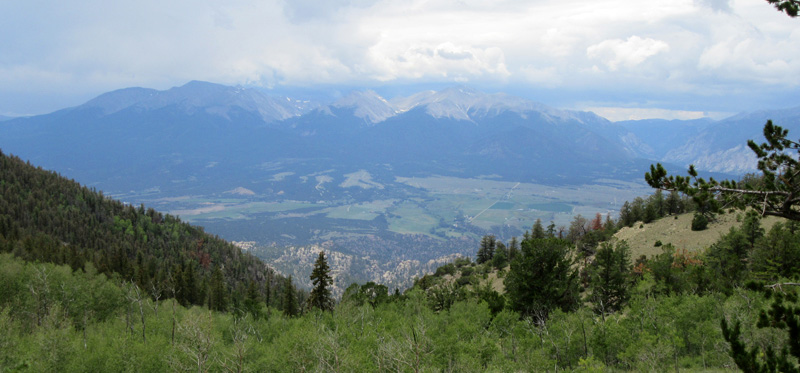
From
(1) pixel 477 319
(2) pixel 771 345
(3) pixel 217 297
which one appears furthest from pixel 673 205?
(3) pixel 217 297

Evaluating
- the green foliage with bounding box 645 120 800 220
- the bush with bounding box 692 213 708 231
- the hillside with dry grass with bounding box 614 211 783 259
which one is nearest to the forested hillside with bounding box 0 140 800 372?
the green foliage with bounding box 645 120 800 220

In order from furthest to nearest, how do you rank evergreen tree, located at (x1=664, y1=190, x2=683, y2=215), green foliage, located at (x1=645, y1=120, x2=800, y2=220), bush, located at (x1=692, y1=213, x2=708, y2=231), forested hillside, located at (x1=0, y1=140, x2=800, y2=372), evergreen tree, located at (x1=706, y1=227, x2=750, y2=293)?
evergreen tree, located at (x1=664, y1=190, x2=683, y2=215)
bush, located at (x1=692, y1=213, x2=708, y2=231)
evergreen tree, located at (x1=706, y1=227, x2=750, y2=293)
forested hillside, located at (x1=0, y1=140, x2=800, y2=372)
green foliage, located at (x1=645, y1=120, x2=800, y2=220)

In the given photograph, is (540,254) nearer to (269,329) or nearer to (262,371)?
(262,371)

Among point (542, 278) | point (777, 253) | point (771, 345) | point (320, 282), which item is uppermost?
point (771, 345)

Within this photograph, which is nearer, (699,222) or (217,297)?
(699,222)

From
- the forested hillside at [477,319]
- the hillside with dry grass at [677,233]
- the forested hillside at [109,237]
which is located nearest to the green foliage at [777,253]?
the forested hillside at [477,319]

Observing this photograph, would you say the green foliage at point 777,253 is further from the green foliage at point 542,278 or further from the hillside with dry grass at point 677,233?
the hillside with dry grass at point 677,233

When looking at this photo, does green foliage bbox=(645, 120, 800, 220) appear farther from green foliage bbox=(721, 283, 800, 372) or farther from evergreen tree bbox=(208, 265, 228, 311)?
evergreen tree bbox=(208, 265, 228, 311)

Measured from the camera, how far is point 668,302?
118 feet

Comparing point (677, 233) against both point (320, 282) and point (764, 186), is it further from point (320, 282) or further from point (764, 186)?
point (764, 186)

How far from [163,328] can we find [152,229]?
408ft

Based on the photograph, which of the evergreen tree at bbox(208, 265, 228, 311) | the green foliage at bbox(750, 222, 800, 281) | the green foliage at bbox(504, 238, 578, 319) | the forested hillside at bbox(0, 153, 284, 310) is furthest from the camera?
the forested hillside at bbox(0, 153, 284, 310)

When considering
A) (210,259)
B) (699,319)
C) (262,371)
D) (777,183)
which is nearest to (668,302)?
(699,319)

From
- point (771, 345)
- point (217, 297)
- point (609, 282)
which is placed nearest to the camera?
point (771, 345)
